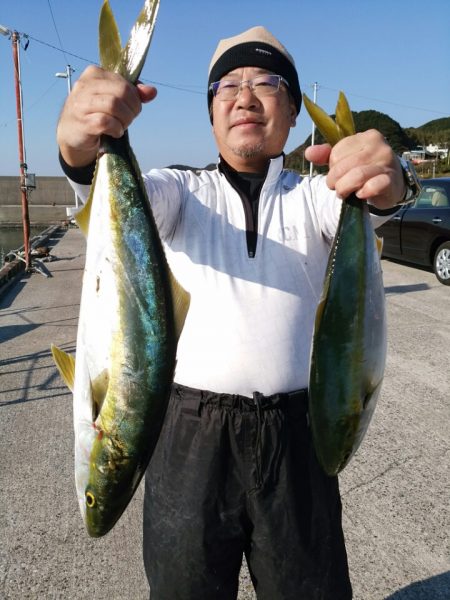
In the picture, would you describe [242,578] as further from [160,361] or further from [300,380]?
[160,361]

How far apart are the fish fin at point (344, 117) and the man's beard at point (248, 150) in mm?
558

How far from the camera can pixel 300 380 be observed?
1989 millimetres

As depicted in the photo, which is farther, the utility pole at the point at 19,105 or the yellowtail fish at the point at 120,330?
the utility pole at the point at 19,105

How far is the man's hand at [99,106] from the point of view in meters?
1.35

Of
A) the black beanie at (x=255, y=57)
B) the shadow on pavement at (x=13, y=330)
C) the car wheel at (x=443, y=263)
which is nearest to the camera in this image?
the black beanie at (x=255, y=57)

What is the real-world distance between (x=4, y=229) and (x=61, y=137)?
37571 mm

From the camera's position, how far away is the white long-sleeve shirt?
6.27 ft

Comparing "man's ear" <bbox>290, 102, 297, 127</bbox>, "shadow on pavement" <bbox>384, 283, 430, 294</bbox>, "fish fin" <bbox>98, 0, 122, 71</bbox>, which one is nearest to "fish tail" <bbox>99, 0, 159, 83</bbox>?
"fish fin" <bbox>98, 0, 122, 71</bbox>

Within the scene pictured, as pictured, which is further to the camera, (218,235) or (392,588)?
(392,588)

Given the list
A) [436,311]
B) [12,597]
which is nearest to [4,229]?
[436,311]

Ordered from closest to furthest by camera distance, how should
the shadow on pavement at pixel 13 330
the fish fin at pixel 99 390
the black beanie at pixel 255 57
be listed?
1. the fish fin at pixel 99 390
2. the black beanie at pixel 255 57
3. the shadow on pavement at pixel 13 330

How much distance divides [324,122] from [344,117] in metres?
0.07

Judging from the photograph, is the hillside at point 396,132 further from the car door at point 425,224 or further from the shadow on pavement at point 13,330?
the shadow on pavement at point 13,330

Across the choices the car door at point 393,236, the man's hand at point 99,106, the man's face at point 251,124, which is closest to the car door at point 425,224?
the car door at point 393,236
